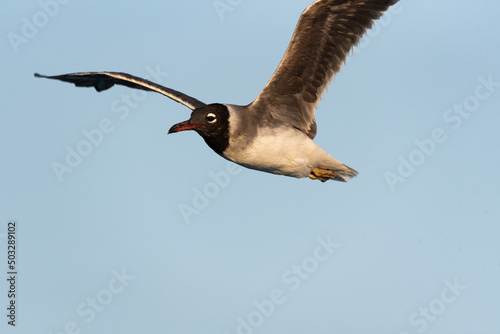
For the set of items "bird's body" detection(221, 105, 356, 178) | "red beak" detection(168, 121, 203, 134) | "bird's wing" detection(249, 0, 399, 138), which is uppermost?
"bird's wing" detection(249, 0, 399, 138)

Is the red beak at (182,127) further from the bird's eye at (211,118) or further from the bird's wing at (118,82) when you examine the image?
the bird's wing at (118,82)

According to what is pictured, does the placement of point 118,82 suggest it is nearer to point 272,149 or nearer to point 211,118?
point 211,118

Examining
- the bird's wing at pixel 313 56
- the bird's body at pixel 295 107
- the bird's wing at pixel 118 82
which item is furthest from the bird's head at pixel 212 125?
the bird's wing at pixel 118 82

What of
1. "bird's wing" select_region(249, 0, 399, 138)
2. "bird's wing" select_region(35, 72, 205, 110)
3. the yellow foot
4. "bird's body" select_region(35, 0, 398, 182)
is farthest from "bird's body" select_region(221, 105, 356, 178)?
"bird's wing" select_region(35, 72, 205, 110)

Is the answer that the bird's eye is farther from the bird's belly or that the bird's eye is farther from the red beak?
the bird's belly

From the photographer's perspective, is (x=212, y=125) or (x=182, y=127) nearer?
(x=212, y=125)

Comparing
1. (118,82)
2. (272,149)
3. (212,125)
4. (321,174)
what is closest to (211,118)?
(212,125)
